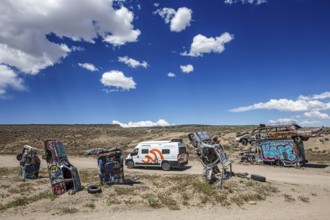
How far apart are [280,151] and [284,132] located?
208 centimetres

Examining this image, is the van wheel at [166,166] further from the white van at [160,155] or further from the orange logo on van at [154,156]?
the orange logo on van at [154,156]

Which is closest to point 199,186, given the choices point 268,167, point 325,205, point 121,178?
point 121,178

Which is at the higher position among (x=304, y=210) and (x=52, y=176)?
(x=52, y=176)

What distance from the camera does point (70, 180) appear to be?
55.4 ft

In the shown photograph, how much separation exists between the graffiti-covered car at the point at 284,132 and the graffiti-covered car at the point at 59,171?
2076cm

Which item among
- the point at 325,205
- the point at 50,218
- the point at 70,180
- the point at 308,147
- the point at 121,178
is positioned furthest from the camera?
the point at 308,147

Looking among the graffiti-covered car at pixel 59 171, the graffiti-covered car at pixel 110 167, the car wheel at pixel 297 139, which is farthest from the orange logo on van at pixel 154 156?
the car wheel at pixel 297 139

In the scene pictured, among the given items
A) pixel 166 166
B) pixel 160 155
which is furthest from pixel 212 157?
pixel 160 155

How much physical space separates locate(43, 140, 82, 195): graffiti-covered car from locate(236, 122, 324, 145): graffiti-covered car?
20.8 meters

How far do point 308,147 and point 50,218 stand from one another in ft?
134

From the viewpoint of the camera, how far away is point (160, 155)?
28516 millimetres

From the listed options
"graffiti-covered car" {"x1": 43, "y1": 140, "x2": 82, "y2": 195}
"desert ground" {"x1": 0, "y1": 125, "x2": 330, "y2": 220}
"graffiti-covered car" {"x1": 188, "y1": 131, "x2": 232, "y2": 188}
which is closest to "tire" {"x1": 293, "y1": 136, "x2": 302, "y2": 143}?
"desert ground" {"x1": 0, "y1": 125, "x2": 330, "y2": 220}

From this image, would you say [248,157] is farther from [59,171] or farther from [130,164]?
[59,171]

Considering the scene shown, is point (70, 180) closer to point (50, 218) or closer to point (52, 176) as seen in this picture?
point (52, 176)
